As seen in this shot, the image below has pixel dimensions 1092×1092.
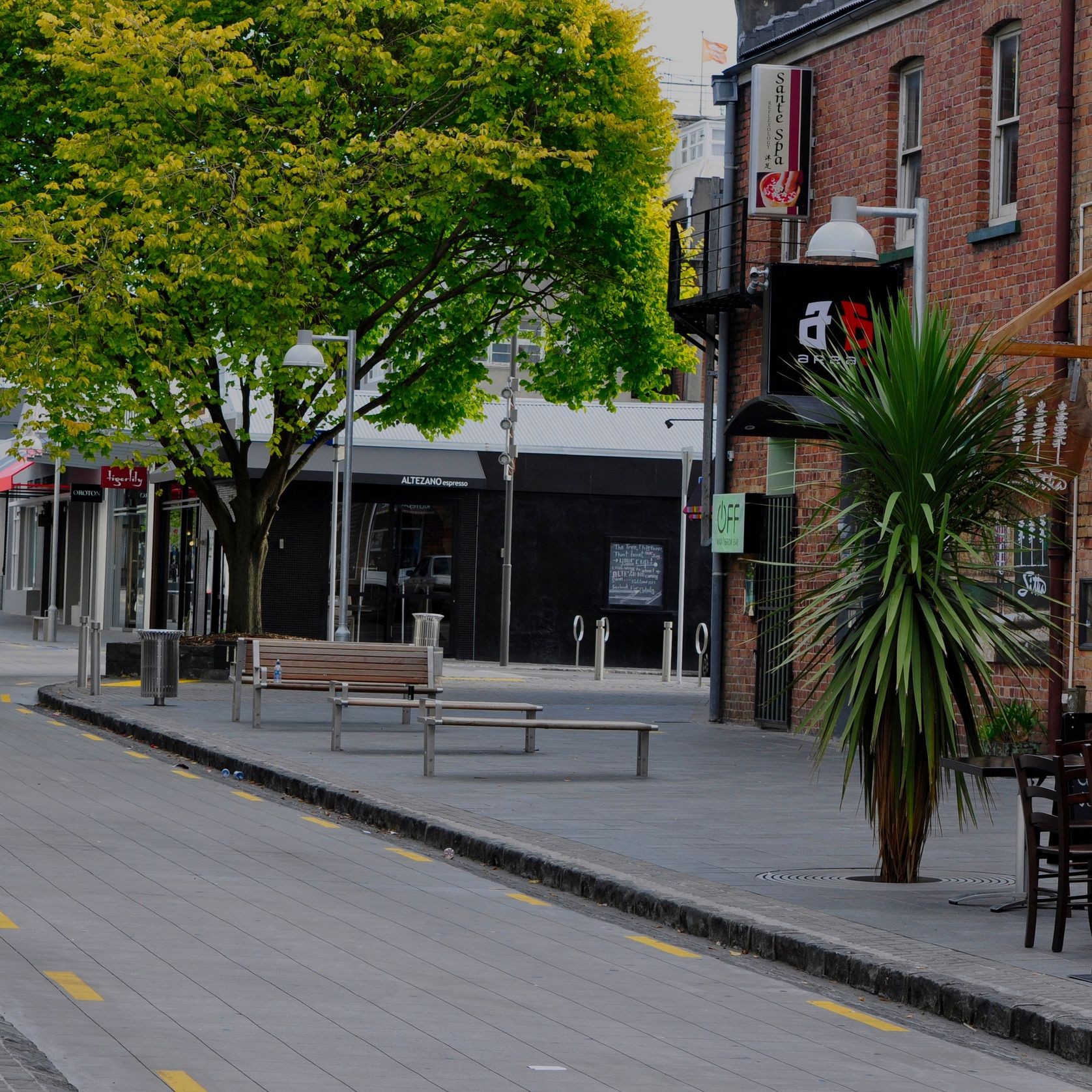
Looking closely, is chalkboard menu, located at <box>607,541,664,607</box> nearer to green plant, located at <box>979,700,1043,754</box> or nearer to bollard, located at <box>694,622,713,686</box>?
bollard, located at <box>694,622,713,686</box>

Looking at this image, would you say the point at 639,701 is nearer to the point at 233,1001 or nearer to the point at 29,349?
the point at 29,349

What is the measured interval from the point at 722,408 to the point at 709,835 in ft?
37.9

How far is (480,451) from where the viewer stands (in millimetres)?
39281

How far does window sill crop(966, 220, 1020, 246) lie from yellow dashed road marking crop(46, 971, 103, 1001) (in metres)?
12.9

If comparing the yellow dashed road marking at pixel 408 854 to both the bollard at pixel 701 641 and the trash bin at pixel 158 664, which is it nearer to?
the trash bin at pixel 158 664

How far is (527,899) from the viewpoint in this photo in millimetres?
10539

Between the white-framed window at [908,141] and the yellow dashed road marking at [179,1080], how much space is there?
1553cm

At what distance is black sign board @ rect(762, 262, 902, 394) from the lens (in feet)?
63.3

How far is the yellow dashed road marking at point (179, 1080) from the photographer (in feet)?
20.0

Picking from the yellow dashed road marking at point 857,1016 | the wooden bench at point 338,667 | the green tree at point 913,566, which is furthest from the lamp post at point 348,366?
the yellow dashed road marking at point 857,1016

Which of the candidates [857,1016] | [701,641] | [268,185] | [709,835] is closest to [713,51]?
[701,641]

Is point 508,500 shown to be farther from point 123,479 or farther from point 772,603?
point 772,603

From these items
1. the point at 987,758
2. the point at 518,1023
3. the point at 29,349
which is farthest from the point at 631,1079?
the point at 29,349

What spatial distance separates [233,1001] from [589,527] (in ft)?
105
